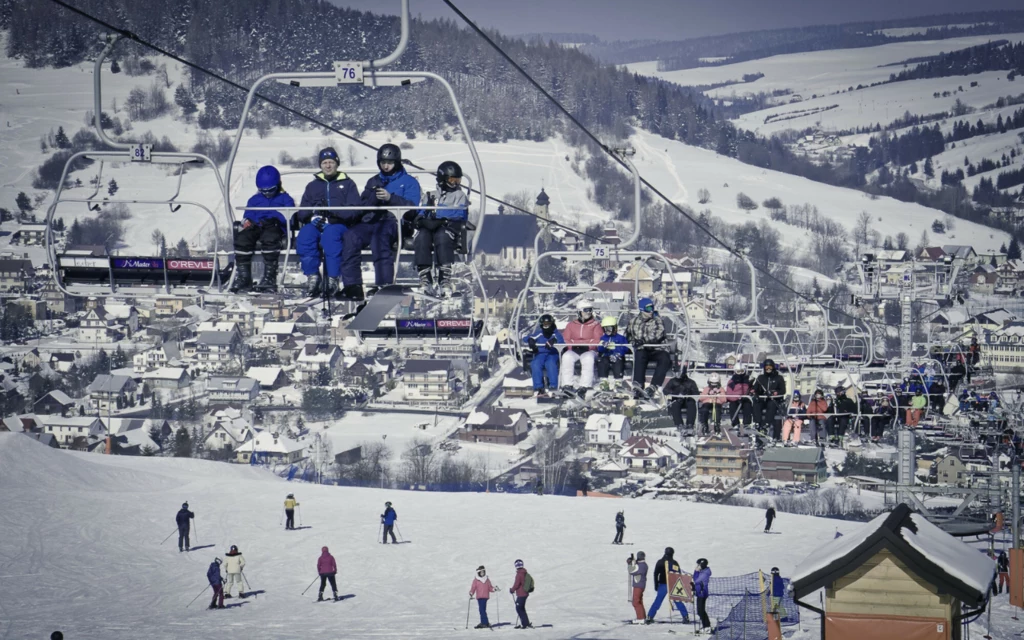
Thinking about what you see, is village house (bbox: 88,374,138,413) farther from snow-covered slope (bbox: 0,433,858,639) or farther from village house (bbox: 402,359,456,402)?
snow-covered slope (bbox: 0,433,858,639)

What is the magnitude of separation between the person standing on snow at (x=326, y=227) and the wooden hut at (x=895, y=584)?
4.66m

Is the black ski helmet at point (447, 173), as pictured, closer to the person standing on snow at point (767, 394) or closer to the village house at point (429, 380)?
the person standing on snow at point (767, 394)

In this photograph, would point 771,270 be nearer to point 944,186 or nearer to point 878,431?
point 944,186

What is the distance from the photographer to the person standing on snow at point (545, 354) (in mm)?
15750

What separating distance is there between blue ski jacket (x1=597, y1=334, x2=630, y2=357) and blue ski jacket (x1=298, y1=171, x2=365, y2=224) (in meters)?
4.11

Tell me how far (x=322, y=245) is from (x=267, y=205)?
0.58 m

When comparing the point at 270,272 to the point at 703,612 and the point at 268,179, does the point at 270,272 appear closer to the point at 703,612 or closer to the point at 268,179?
the point at 268,179

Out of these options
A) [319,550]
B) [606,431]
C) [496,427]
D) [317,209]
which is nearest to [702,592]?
[317,209]

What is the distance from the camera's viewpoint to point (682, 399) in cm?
1928

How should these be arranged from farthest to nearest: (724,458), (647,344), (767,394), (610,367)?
(724,458)
(767,394)
(610,367)
(647,344)

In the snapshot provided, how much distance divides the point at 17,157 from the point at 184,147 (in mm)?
22002

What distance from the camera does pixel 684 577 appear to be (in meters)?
20.2

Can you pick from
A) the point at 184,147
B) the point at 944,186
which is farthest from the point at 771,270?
the point at 184,147

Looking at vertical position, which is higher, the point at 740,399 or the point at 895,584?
the point at 740,399
